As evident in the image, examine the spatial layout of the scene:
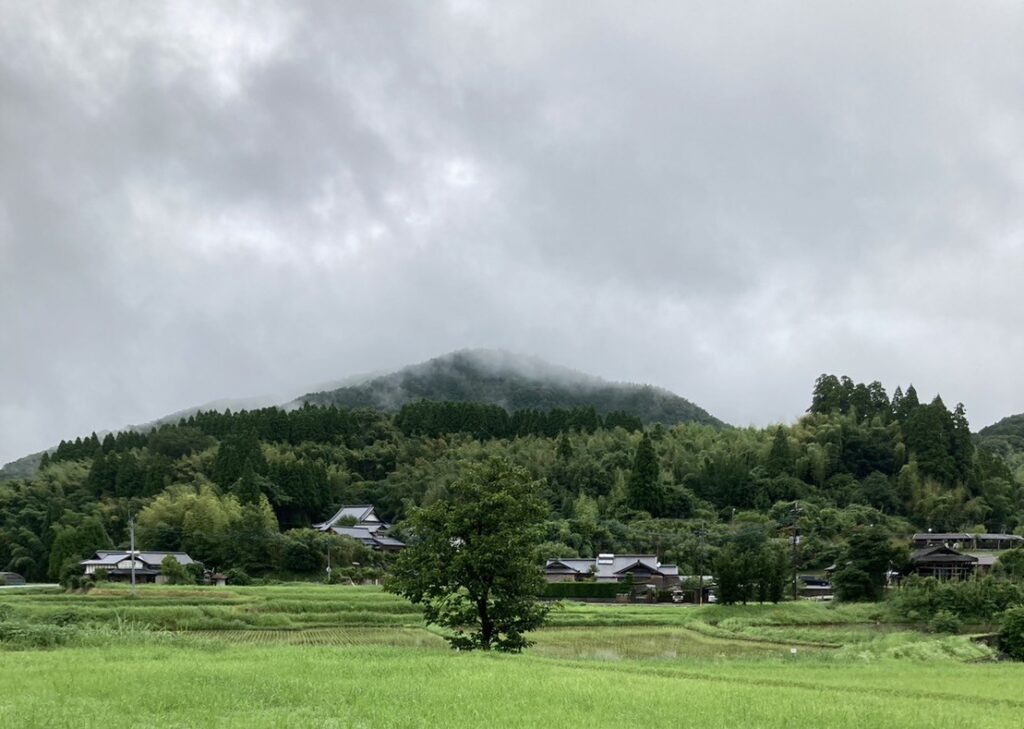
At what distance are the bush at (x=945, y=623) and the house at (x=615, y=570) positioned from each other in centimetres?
2396

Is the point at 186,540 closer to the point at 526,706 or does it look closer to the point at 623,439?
the point at 623,439

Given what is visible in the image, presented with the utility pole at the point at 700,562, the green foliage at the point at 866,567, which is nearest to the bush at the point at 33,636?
the green foliage at the point at 866,567

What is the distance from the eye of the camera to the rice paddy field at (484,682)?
12.1 meters

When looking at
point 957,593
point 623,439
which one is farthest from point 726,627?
point 623,439

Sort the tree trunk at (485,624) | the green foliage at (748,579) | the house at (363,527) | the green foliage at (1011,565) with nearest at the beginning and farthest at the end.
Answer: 1. the tree trunk at (485,624)
2. the green foliage at (748,579)
3. the green foliage at (1011,565)
4. the house at (363,527)

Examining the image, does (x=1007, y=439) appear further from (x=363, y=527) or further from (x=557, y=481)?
(x=363, y=527)

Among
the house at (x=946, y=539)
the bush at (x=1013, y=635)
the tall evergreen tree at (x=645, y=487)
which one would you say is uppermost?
the tall evergreen tree at (x=645, y=487)

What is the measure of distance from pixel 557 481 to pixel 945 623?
169 feet

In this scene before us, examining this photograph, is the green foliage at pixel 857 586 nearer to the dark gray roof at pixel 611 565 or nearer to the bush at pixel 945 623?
the bush at pixel 945 623

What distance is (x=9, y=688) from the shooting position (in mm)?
14008

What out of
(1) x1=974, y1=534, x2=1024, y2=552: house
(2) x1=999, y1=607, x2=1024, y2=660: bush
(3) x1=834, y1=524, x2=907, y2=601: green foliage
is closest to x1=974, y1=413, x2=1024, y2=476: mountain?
(1) x1=974, y1=534, x2=1024, y2=552: house

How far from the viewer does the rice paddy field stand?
12109 mm

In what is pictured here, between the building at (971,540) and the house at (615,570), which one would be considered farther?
the building at (971,540)

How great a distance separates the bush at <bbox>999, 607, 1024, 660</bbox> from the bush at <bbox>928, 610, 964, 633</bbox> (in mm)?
7548
